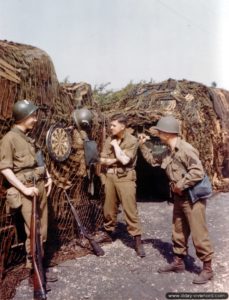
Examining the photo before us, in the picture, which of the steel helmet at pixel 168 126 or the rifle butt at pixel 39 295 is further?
the steel helmet at pixel 168 126

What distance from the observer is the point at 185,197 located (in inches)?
189

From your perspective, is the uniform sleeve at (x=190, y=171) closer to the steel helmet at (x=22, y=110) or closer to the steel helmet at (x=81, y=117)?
the steel helmet at (x=22, y=110)

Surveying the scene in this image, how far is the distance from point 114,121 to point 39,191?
181 cm

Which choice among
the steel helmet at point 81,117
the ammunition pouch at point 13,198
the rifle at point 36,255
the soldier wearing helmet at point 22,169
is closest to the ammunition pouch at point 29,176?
the soldier wearing helmet at point 22,169

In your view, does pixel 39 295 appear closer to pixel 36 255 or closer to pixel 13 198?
pixel 36 255

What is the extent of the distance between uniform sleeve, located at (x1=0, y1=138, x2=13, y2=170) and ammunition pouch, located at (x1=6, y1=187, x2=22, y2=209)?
31 centimetres

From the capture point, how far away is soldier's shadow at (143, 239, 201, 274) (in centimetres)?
534

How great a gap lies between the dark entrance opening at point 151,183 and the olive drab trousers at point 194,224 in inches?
218

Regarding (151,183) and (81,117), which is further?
(151,183)

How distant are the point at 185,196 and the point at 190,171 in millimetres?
357

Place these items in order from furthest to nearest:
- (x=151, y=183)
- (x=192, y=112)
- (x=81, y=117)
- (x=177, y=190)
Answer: (x=151, y=183) < (x=192, y=112) < (x=81, y=117) < (x=177, y=190)

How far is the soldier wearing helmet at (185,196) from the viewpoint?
466cm

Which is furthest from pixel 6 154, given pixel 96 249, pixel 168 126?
pixel 96 249

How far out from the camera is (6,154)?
4.46 meters
